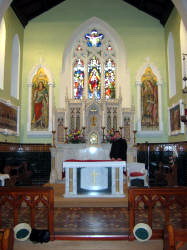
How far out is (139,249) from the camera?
11.9 ft

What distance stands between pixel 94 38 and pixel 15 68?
4094mm

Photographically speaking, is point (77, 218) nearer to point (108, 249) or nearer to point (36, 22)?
point (108, 249)

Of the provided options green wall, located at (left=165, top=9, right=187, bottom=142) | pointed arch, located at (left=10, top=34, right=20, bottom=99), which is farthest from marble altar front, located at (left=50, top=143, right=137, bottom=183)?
pointed arch, located at (left=10, top=34, right=20, bottom=99)

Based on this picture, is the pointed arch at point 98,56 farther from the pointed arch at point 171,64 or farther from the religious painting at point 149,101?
the pointed arch at point 171,64

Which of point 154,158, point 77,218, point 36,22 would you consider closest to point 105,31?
point 36,22

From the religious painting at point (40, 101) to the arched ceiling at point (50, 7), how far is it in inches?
100

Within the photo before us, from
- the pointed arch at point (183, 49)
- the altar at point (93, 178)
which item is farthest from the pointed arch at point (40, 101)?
the pointed arch at point (183, 49)

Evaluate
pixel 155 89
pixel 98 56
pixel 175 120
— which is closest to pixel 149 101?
pixel 155 89

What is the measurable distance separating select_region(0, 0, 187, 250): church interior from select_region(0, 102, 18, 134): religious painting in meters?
0.04

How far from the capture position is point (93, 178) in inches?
281

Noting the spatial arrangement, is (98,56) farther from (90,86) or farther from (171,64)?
(171,64)

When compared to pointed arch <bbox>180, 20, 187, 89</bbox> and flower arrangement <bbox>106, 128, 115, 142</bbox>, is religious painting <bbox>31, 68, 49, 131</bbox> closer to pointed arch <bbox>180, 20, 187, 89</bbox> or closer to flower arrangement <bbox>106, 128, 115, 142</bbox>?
flower arrangement <bbox>106, 128, 115, 142</bbox>

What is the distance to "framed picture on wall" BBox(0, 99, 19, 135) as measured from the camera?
31.9 feet

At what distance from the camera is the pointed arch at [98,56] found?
486 inches
